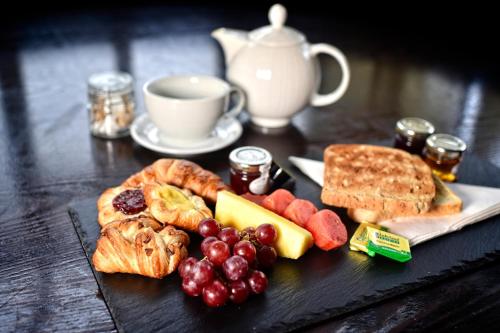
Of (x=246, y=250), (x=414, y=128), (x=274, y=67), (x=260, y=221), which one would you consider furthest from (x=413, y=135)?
(x=246, y=250)

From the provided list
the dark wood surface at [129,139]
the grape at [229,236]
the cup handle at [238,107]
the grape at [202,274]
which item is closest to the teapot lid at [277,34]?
the cup handle at [238,107]

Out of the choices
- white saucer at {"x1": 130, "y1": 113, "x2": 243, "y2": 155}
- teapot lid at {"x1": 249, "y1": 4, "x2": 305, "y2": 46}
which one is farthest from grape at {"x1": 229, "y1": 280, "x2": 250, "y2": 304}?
teapot lid at {"x1": 249, "y1": 4, "x2": 305, "y2": 46}

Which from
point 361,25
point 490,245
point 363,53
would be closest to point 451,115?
point 363,53

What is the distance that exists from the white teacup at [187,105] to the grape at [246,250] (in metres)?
0.55

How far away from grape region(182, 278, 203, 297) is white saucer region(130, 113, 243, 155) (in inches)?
22.3

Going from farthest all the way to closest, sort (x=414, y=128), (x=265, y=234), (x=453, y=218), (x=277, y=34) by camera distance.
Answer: (x=277, y=34) → (x=414, y=128) → (x=453, y=218) → (x=265, y=234)

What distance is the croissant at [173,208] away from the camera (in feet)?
3.61

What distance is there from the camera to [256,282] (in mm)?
969

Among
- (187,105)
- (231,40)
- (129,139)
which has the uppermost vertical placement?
(231,40)

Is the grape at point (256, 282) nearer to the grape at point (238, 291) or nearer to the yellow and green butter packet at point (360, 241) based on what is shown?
the grape at point (238, 291)

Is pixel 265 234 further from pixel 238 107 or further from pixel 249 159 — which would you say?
pixel 238 107

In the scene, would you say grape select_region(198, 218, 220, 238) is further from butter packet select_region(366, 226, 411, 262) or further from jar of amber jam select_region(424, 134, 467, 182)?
jar of amber jam select_region(424, 134, 467, 182)

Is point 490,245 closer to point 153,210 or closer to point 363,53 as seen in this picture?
point 153,210

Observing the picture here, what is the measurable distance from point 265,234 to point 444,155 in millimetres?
569
